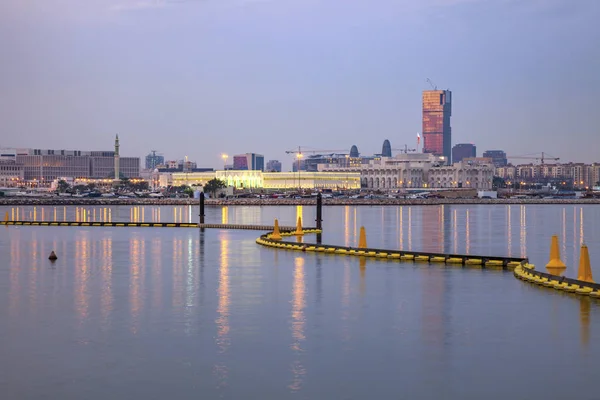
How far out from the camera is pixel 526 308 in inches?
851

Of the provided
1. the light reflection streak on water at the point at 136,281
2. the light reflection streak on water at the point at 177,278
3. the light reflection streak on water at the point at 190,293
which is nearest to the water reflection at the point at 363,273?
the light reflection streak on water at the point at 190,293

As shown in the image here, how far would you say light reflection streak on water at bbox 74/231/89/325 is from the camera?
21416mm

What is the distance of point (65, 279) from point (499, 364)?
→ 17.1m

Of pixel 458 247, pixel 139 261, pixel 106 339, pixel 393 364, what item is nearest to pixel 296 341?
pixel 393 364

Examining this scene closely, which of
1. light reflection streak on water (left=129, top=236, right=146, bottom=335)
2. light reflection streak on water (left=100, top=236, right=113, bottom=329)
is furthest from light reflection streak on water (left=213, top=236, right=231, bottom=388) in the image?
light reflection streak on water (left=100, top=236, right=113, bottom=329)

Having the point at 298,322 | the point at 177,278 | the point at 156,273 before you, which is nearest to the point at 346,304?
the point at 298,322

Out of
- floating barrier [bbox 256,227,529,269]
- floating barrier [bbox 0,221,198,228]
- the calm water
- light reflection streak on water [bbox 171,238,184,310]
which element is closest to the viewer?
the calm water

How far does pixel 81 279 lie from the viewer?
28312mm

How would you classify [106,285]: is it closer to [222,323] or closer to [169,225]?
[222,323]

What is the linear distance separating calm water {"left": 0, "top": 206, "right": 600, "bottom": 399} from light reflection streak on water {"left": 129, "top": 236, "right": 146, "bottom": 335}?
9 cm

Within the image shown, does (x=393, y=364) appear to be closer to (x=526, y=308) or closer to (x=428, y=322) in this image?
(x=428, y=322)

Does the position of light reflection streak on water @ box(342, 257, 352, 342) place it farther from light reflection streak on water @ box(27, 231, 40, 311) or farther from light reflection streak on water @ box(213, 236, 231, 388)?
light reflection streak on water @ box(27, 231, 40, 311)

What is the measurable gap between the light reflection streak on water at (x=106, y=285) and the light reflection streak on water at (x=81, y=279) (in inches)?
16.4

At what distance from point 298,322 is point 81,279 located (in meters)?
11.2
